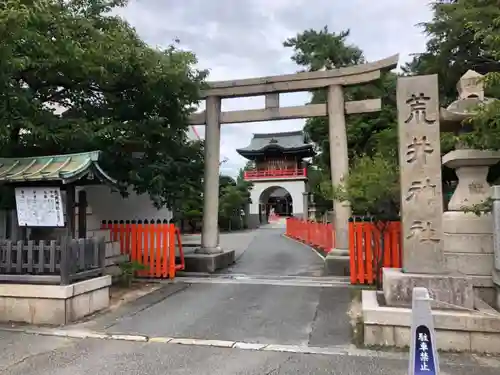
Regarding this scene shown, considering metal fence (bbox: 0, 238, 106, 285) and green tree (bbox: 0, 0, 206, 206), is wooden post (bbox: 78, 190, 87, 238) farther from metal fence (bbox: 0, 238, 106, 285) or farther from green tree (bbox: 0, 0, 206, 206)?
metal fence (bbox: 0, 238, 106, 285)

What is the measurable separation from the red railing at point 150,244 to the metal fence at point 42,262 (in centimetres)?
328

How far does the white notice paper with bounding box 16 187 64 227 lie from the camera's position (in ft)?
21.0

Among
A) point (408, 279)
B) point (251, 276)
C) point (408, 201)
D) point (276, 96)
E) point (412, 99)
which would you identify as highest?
point (276, 96)

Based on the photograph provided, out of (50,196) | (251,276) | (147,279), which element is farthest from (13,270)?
(251,276)

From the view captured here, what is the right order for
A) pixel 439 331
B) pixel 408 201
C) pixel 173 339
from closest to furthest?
pixel 439 331 → pixel 173 339 → pixel 408 201

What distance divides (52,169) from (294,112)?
6712 mm

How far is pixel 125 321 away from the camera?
6.29 m

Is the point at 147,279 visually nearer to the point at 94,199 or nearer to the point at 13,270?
the point at 94,199

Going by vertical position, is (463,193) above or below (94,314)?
above

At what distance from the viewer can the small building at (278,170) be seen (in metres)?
43.3

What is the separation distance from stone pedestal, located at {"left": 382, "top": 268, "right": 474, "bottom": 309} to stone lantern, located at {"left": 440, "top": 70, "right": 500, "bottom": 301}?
92 cm

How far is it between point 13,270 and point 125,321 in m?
1.94

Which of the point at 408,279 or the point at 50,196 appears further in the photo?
the point at 50,196

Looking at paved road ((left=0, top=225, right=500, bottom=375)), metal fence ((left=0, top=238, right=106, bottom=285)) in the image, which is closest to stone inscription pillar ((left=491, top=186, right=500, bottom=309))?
paved road ((left=0, top=225, right=500, bottom=375))
